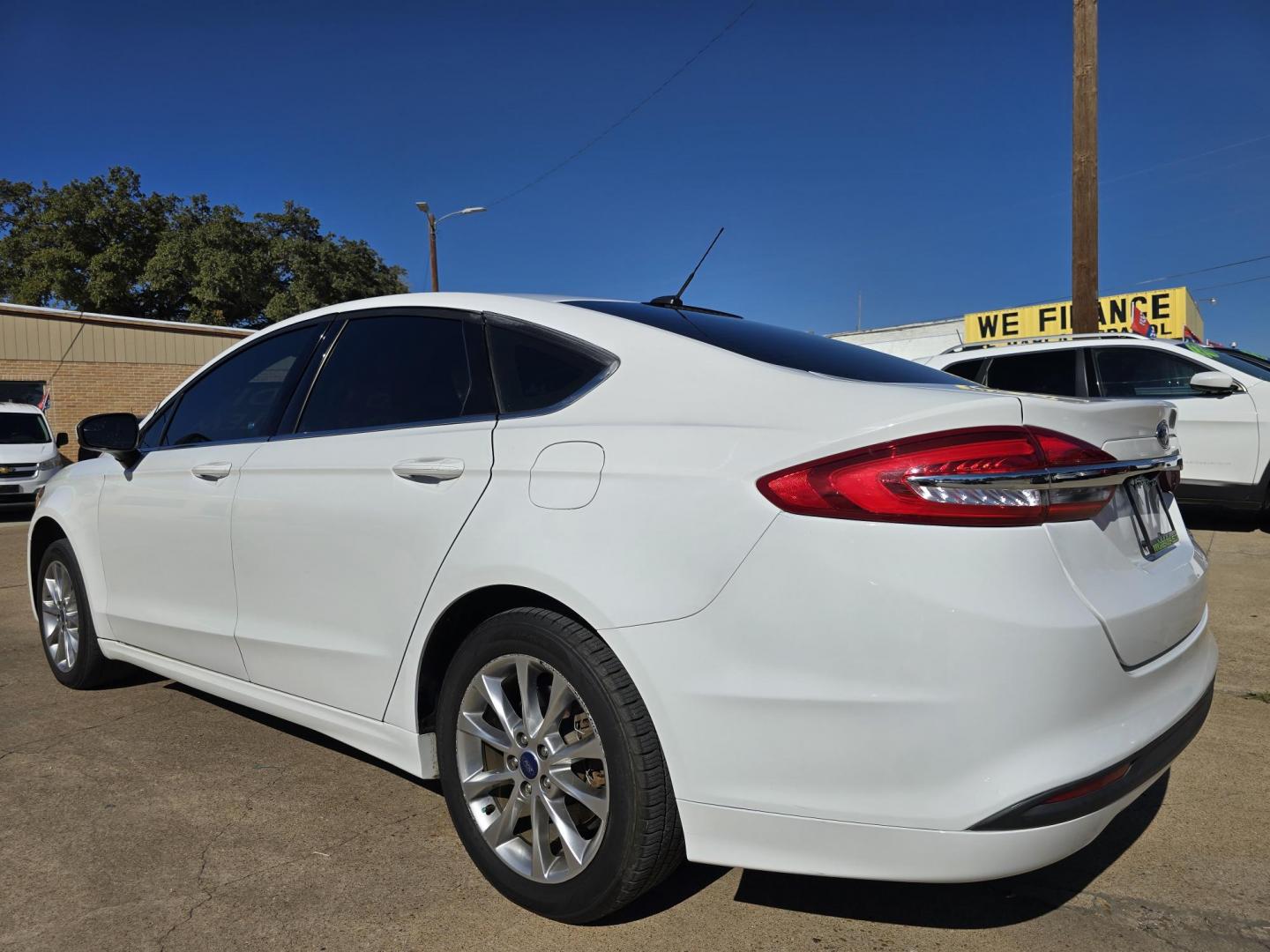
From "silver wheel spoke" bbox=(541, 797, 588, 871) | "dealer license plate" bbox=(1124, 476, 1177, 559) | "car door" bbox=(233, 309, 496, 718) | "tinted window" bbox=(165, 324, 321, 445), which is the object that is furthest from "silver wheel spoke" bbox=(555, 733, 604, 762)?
"tinted window" bbox=(165, 324, 321, 445)

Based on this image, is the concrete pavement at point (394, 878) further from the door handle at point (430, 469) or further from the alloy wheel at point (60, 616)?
the door handle at point (430, 469)

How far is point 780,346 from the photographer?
2.63 metres

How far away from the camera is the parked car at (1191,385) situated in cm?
775

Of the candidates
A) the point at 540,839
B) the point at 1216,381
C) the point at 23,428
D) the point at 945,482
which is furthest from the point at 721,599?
the point at 23,428

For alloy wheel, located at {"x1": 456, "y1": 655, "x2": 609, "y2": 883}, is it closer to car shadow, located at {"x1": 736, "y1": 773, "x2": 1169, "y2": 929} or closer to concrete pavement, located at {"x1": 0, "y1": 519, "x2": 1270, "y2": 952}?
concrete pavement, located at {"x1": 0, "y1": 519, "x2": 1270, "y2": 952}

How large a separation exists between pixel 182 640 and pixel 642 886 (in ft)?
7.18

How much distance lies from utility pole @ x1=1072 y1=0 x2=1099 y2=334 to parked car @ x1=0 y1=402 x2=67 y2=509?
13.4 metres

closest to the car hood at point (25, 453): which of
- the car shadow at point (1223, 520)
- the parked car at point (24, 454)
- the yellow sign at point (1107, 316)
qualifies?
the parked car at point (24, 454)

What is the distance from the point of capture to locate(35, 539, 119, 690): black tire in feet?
13.2

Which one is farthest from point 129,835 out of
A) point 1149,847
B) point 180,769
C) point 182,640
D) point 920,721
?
point 1149,847

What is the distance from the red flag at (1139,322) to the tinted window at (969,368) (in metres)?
17.3

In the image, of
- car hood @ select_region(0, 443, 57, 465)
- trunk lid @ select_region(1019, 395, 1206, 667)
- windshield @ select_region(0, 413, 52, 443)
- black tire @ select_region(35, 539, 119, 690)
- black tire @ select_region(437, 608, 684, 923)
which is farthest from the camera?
windshield @ select_region(0, 413, 52, 443)

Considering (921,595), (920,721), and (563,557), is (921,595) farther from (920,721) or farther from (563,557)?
(563,557)

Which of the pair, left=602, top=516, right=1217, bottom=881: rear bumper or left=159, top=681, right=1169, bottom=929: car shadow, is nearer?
left=602, top=516, right=1217, bottom=881: rear bumper
